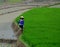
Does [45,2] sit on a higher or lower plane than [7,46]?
lower

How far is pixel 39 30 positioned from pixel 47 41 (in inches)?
70.1

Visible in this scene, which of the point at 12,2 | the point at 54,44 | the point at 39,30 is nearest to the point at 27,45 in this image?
the point at 54,44

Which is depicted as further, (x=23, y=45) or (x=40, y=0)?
(x=40, y=0)

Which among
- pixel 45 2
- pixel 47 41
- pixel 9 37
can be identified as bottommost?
pixel 45 2

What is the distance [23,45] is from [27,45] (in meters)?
0.24

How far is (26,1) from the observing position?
70.2 ft

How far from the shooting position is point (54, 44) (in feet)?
22.2

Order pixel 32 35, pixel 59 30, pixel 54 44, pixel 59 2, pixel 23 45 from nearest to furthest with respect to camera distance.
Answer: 1. pixel 54 44
2. pixel 23 45
3. pixel 32 35
4. pixel 59 30
5. pixel 59 2

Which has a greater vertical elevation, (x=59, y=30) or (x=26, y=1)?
(x=59, y=30)

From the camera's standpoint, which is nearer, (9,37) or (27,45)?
(27,45)

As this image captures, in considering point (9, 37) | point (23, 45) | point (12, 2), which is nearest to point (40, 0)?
point (12, 2)

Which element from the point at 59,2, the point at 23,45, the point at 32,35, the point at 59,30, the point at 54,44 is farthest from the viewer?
the point at 59,2

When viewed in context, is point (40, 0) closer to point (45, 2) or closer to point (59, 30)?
point (45, 2)

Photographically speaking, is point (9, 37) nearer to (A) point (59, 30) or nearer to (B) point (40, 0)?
(A) point (59, 30)
